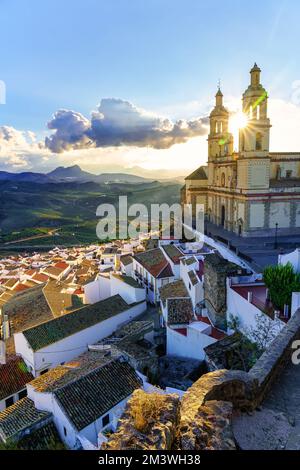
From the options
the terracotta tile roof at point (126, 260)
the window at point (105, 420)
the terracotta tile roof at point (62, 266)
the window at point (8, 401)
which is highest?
the terracotta tile roof at point (126, 260)

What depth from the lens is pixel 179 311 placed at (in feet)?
48.9

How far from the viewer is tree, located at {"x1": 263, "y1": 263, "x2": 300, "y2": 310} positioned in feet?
32.4

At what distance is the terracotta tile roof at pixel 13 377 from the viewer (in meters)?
13.3

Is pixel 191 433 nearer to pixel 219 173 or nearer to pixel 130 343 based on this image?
pixel 130 343

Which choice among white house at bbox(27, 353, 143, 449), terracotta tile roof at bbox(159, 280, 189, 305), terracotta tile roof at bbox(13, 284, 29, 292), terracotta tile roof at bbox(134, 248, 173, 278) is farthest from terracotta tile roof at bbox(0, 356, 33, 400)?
terracotta tile roof at bbox(13, 284, 29, 292)

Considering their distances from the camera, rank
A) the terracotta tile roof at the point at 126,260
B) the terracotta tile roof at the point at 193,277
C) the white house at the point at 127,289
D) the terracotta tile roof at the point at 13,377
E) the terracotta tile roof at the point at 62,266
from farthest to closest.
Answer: the terracotta tile roof at the point at 62,266 → the terracotta tile roof at the point at 126,260 → the white house at the point at 127,289 → the terracotta tile roof at the point at 193,277 → the terracotta tile roof at the point at 13,377

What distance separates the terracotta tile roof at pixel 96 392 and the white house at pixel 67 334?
12.9 ft

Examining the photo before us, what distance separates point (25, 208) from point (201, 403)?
105 meters

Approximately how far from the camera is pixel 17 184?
452 feet

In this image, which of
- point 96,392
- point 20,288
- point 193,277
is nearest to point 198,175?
point 20,288

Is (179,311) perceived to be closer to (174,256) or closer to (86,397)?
(86,397)

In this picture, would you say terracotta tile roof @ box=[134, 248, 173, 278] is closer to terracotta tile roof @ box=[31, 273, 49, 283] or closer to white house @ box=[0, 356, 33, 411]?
white house @ box=[0, 356, 33, 411]

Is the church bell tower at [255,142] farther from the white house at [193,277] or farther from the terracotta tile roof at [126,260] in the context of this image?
the terracotta tile roof at [126,260]

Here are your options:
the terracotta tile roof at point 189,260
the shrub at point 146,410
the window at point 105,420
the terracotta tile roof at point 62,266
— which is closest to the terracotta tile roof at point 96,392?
the window at point 105,420
